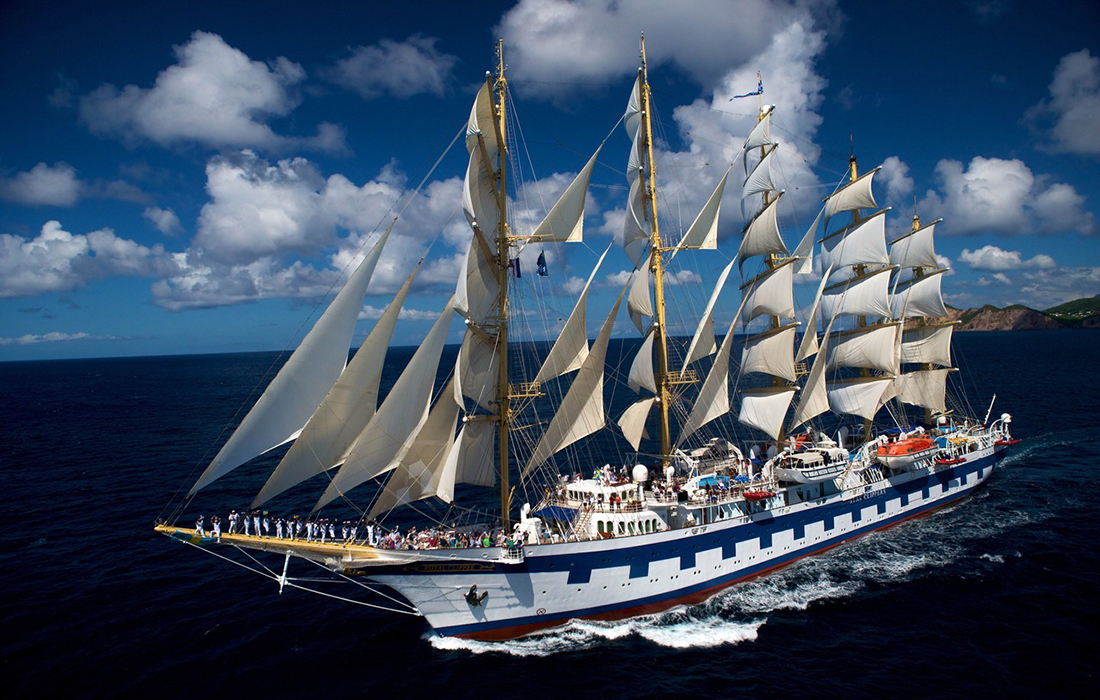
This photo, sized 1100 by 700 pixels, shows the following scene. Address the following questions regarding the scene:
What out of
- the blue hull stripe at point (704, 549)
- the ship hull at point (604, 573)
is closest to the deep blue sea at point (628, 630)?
the blue hull stripe at point (704, 549)

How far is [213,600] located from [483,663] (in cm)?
1364

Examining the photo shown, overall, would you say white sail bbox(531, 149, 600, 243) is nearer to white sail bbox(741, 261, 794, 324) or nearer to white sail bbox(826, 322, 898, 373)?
white sail bbox(741, 261, 794, 324)

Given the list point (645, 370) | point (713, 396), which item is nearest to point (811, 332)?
point (713, 396)

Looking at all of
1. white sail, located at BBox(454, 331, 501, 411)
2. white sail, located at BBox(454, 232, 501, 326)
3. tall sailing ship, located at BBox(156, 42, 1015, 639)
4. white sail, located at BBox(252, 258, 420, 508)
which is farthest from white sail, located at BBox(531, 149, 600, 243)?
white sail, located at BBox(252, 258, 420, 508)

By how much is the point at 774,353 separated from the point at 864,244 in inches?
427

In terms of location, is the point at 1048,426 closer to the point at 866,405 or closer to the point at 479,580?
the point at 866,405

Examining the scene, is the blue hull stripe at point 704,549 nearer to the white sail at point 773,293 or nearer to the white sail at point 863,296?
the white sail at point 863,296

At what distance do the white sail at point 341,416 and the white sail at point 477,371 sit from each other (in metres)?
3.31

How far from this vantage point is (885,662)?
20.6 metres

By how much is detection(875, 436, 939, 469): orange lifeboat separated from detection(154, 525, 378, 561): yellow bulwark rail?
91.5 ft

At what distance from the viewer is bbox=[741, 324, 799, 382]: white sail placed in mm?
33812

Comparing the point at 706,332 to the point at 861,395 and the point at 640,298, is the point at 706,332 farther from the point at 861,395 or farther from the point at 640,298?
the point at 861,395

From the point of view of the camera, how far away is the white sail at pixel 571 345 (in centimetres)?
2608

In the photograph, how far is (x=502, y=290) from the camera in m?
25.5
